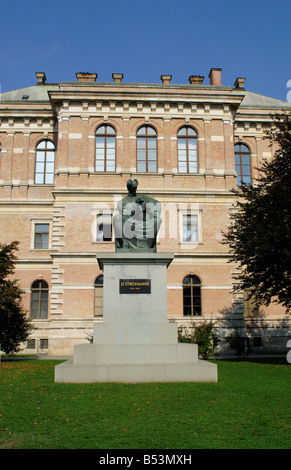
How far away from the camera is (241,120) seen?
32.4 metres

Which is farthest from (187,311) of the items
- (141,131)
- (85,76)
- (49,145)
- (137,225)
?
(85,76)

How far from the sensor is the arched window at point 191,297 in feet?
89.5

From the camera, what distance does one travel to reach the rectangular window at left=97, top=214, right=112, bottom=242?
27.9m

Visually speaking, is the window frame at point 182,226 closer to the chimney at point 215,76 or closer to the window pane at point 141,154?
the window pane at point 141,154

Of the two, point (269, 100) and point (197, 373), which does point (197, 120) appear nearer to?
point (269, 100)

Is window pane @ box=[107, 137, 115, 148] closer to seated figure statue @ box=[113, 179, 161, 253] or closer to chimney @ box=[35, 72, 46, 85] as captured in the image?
chimney @ box=[35, 72, 46, 85]

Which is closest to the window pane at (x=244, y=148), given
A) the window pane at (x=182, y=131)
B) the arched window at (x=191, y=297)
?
the window pane at (x=182, y=131)

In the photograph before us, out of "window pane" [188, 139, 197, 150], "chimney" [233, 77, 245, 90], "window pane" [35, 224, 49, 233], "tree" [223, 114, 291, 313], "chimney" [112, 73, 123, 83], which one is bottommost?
"tree" [223, 114, 291, 313]

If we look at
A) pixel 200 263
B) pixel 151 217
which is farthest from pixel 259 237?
pixel 200 263

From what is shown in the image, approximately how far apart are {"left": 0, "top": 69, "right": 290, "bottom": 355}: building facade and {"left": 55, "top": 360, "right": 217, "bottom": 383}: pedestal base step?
15.6 m

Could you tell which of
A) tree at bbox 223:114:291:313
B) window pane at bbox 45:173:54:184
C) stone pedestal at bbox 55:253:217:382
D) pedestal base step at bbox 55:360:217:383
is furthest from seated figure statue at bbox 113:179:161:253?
window pane at bbox 45:173:54:184

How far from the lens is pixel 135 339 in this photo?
37.5 ft

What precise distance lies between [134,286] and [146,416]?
4.56 m

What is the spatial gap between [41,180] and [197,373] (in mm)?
23286
